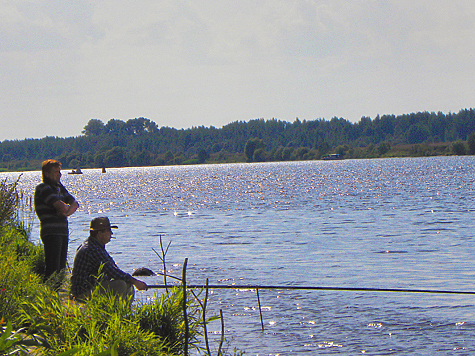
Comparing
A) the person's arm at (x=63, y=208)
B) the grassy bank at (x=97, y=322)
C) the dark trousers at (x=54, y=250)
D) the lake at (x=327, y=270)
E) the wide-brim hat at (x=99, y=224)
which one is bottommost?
the lake at (x=327, y=270)

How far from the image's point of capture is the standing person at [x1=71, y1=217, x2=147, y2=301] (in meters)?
7.38

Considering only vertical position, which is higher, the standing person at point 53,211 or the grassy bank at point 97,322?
the standing person at point 53,211

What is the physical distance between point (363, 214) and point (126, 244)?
1857 cm

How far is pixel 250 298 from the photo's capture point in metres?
13.4

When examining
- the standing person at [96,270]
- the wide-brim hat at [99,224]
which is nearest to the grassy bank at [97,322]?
the standing person at [96,270]

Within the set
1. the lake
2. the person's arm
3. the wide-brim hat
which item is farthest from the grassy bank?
the lake

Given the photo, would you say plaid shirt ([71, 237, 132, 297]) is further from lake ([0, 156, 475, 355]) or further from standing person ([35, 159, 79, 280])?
lake ([0, 156, 475, 355])

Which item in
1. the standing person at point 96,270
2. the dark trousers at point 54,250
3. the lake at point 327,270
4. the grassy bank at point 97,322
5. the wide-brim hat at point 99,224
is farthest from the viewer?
the lake at point 327,270

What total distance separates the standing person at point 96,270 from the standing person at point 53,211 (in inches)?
66.3

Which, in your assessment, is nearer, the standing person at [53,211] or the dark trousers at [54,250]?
the standing person at [53,211]

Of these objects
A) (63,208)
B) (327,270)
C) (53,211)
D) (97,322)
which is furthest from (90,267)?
(327,270)

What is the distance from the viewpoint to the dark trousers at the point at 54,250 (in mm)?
9344

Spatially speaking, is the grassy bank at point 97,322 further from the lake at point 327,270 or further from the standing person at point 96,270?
the lake at point 327,270

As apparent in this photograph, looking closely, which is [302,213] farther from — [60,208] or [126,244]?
[60,208]
